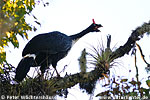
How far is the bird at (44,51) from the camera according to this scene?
6.03 metres

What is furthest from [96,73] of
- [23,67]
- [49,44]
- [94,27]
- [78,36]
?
[94,27]

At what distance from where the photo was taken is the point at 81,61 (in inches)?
223

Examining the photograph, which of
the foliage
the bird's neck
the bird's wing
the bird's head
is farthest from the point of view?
the bird's head

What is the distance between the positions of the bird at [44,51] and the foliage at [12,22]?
1.13ft

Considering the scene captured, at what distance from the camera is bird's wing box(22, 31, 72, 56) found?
6.43m

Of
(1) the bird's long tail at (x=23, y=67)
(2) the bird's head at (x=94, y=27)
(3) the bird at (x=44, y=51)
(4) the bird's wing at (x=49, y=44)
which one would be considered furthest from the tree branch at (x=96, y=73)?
(2) the bird's head at (x=94, y=27)

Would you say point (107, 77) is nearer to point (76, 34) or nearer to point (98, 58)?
point (98, 58)

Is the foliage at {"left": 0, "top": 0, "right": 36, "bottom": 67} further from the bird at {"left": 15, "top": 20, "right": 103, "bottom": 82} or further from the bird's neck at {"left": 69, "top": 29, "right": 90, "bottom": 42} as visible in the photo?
the bird's neck at {"left": 69, "top": 29, "right": 90, "bottom": 42}

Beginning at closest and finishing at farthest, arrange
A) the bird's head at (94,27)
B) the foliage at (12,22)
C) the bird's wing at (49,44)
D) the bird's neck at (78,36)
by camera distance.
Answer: the foliage at (12,22), the bird's wing at (49,44), the bird's neck at (78,36), the bird's head at (94,27)

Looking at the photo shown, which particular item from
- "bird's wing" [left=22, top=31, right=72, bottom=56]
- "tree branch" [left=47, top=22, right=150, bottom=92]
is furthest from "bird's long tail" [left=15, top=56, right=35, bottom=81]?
"tree branch" [left=47, top=22, right=150, bottom=92]

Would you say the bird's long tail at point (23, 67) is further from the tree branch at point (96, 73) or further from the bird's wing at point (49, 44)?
the tree branch at point (96, 73)

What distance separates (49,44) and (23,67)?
0.98 m

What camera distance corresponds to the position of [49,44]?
6680 millimetres

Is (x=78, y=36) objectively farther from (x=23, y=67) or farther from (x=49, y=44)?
(x=23, y=67)
